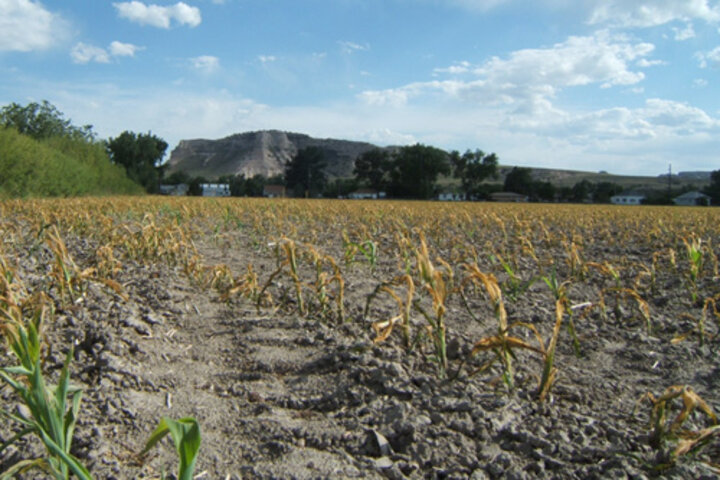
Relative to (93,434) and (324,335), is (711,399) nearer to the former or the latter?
(324,335)

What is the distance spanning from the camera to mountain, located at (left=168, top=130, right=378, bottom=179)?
5930 inches

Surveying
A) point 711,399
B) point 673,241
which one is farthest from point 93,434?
point 673,241

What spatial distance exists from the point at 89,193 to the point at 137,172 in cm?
3044

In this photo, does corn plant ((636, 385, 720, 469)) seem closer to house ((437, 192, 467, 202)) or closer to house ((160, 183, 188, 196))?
house ((437, 192, 467, 202))

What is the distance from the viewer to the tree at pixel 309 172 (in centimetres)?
7819

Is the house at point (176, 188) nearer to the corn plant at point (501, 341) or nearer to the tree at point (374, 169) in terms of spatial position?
the tree at point (374, 169)

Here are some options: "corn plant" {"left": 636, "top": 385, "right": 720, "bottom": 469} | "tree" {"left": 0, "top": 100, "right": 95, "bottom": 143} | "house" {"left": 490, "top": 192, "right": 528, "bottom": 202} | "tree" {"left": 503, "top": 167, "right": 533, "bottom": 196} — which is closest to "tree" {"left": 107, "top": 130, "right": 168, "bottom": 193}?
"tree" {"left": 0, "top": 100, "right": 95, "bottom": 143}

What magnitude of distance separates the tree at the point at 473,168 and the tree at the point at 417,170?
8.71 m

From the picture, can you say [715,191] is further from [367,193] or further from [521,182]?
[367,193]

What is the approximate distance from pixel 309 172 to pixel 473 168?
2731 cm

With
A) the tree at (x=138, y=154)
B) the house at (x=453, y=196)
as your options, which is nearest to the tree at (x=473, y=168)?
the house at (x=453, y=196)

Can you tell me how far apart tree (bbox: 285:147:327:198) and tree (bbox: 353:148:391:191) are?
8255mm

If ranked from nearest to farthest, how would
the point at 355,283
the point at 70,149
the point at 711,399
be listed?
the point at 711,399 → the point at 355,283 → the point at 70,149

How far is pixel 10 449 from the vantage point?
5.54ft
